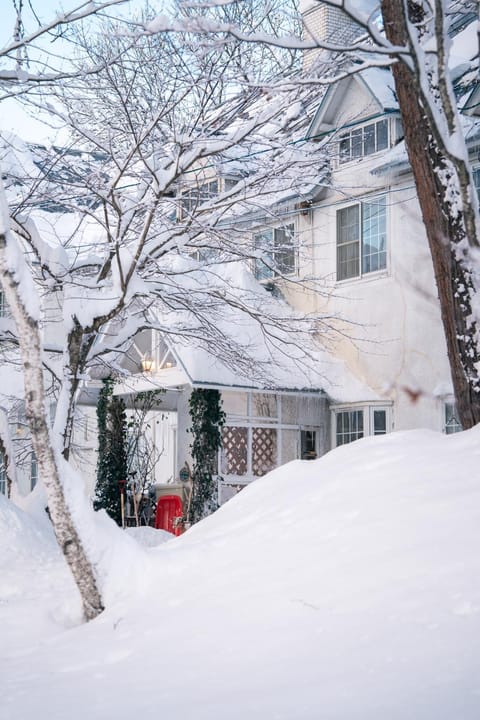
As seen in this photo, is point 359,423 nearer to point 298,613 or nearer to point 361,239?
point 361,239

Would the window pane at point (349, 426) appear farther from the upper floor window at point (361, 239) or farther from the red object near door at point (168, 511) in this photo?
the red object near door at point (168, 511)

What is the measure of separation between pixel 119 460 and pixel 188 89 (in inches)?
348

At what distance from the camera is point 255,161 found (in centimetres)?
1108

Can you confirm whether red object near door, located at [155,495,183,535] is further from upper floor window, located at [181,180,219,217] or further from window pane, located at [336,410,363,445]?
upper floor window, located at [181,180,219,217]

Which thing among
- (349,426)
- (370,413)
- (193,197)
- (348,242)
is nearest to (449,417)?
(370,413)

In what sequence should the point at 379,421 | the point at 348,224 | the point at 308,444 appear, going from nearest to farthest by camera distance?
the point at 379,421
the point at 348,224
the point at 308,444

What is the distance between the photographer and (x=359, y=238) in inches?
629

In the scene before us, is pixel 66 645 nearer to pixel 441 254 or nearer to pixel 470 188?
pixel 470 188

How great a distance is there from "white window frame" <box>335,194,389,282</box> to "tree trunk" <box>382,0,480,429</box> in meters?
7.91

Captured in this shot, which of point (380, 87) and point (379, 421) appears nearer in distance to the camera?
point (379, 421)

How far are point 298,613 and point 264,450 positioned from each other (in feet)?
42.0

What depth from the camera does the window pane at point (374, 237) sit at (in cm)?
1548

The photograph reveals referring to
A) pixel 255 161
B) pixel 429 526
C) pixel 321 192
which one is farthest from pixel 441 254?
pixel 321 192

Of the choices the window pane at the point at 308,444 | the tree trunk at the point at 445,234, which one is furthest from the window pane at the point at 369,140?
the tree trunk at the point at 445,234
